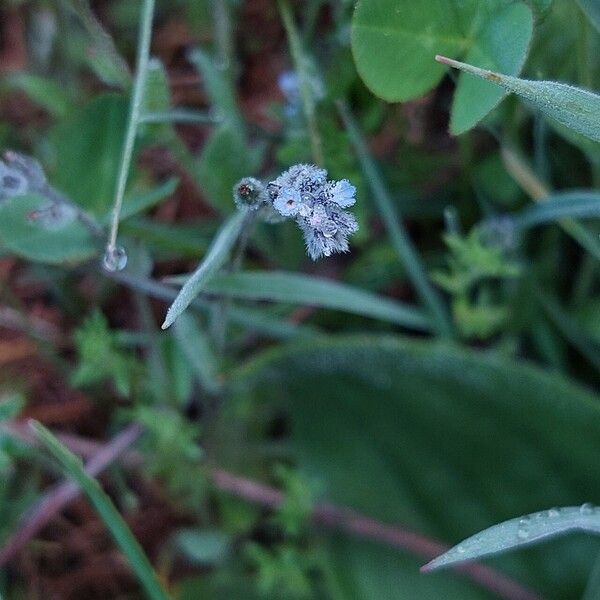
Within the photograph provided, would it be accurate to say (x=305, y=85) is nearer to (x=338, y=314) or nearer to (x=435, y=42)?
(x=435, y=42)

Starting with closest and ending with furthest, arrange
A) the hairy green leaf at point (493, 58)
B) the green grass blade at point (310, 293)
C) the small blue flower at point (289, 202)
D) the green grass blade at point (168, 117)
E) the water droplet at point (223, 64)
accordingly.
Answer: the small blue flower at point (289, 202), the hairy green leaf at point (493, 58), the green grass blade at point (168, 117), the green grass blade at point (310, 293), the water droplet at point (223, 64)

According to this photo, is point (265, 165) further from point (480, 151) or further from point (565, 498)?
point (565, 498)

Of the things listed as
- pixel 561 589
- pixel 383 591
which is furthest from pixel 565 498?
pixel 383 591

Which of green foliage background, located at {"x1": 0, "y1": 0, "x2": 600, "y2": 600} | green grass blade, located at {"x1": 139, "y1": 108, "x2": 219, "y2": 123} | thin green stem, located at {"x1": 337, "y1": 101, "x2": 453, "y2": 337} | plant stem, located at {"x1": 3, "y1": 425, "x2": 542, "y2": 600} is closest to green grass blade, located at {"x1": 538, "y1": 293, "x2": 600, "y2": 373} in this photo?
green foliage background, located at {"x1": 0, "y1": 0, "x2": 600, "y2": 600}

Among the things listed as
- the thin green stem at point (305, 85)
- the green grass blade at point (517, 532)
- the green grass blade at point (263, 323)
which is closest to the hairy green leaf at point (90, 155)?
the green grass blade at point (263, 323)

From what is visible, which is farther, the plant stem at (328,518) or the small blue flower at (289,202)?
the plant stem at (328,518)

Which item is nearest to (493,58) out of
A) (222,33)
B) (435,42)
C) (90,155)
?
(435,42)

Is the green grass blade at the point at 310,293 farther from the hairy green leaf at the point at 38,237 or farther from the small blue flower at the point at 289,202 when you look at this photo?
the small blue flower at the point at 289,202
